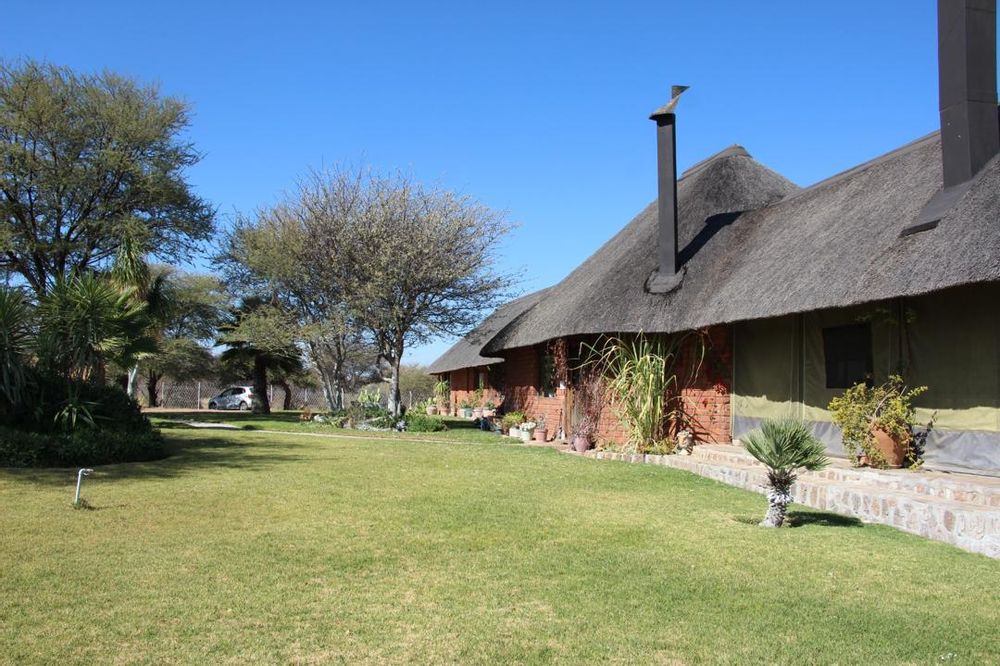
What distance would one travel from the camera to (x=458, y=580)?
224 inches

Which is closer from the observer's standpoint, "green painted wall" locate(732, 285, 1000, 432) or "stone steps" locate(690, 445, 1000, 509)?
"stone steps" locate(690, 445, 1000, 509)

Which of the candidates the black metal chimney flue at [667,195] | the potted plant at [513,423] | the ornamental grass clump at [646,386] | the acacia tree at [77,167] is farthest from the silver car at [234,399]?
the black metal chimney flue at [667,195]

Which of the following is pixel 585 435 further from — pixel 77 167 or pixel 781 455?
pixel 77 167

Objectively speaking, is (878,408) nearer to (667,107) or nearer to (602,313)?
(602,313)

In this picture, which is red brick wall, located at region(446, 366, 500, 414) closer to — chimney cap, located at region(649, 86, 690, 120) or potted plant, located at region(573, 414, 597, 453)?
potted plant, located at region(573, 414, 597, 453)

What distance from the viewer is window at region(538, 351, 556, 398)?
1903 centimetres

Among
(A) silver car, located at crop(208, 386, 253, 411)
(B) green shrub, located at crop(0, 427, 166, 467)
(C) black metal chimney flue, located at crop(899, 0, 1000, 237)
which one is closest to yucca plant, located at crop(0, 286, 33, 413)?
(B) green shrub, located at crop(0, 427, 166, 467)

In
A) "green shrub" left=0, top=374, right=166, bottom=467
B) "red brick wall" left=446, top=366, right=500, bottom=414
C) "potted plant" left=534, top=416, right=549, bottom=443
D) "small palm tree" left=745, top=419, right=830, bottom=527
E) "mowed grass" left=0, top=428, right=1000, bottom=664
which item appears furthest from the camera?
"red brick wall" left=446, top=366, right=500, bottom=414

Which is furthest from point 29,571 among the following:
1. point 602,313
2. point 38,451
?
point 602,313

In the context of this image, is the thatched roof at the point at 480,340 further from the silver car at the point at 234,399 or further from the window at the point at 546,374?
the silver car at the point at 234,399

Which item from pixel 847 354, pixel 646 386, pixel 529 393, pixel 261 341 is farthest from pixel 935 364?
pixel 261 341

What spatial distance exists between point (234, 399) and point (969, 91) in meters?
36.7

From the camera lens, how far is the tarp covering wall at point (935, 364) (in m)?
9.29

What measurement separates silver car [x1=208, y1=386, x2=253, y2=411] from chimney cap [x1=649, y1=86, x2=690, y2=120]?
29732 mm
